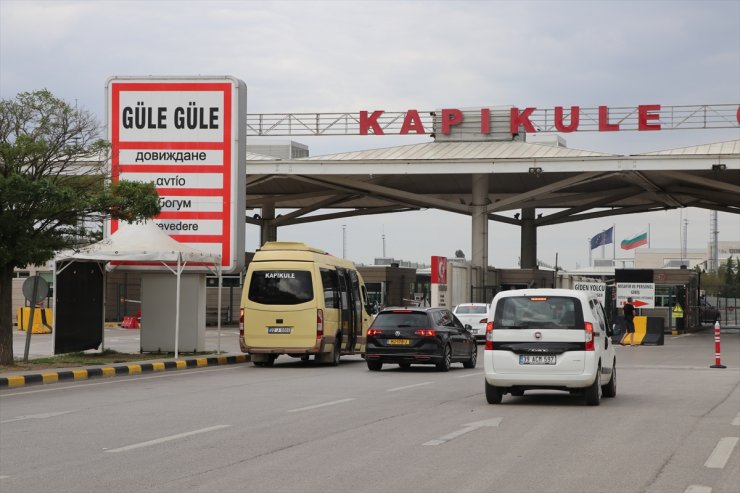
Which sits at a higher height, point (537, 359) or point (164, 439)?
point (537, 359)

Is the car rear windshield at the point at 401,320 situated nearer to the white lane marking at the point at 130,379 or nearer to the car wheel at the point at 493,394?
the white lane marking at the point at 130,379

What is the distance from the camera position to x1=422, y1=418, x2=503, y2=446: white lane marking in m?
11.5

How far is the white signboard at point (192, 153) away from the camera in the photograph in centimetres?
3041

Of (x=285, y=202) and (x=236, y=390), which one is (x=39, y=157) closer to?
(x=236, y=390)

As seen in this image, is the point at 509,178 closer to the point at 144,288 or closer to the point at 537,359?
the point at 144,288

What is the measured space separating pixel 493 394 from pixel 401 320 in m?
8.63

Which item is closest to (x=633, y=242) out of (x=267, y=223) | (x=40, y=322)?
(x=267, y=223)

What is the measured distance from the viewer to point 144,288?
1145 inches

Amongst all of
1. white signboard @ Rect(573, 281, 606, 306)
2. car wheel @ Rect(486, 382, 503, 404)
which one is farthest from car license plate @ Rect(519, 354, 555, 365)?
white signboard @ Rect(573, 281, 606, 306)

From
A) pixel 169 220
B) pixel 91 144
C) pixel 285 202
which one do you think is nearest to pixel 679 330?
pixel 285 202

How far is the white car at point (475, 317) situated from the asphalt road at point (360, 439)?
20.6m

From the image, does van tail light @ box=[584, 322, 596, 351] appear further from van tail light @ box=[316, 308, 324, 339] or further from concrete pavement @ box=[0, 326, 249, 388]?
van tail light @ box=[316, 308, 324, 339]

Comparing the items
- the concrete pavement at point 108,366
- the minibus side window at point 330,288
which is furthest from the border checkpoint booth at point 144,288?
the minibus side window at point 330,288

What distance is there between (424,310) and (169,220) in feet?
29.6
